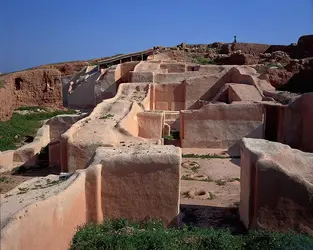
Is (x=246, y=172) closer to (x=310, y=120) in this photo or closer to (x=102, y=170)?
(x=102, y=170)

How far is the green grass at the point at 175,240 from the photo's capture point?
5484 mm

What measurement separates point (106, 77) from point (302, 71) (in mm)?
9948

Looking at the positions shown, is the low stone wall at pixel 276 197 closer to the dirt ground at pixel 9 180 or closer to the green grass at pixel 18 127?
the dirt ground at pixel 9 180

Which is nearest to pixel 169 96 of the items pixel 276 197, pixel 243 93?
pixel 243 93

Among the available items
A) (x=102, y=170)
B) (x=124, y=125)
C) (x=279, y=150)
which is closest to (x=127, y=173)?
(x=102, y=170)

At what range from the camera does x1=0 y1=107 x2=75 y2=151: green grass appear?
51.1 ft

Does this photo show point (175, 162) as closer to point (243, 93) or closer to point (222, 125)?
point (222, 125)

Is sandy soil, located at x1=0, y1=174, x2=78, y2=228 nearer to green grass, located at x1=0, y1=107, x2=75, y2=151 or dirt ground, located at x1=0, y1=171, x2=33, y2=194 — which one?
dirt ground, located at x1=0, y1=171, x2=33, y2=194

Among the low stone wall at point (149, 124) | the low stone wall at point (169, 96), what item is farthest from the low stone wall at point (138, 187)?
the low stone wall at point (169, 96)

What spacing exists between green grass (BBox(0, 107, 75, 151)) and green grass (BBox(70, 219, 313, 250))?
9.83m

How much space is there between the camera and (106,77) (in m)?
21.6

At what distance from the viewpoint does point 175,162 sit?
21.6 feet

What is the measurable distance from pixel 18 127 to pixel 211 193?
1151 cm

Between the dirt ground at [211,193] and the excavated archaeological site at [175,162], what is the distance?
0.03 meters
